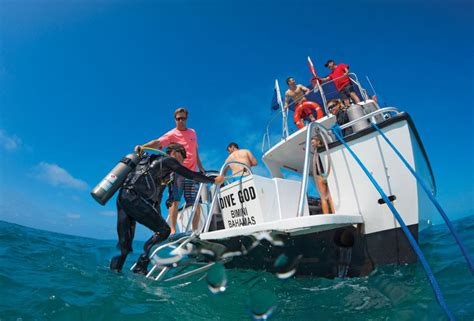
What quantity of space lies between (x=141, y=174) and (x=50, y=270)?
2090 mm

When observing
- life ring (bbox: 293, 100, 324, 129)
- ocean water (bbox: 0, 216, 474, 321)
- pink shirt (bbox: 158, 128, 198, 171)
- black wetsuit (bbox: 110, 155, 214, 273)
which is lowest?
ocean water (bbox: 0, 216, 474, 321)

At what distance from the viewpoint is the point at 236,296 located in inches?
109

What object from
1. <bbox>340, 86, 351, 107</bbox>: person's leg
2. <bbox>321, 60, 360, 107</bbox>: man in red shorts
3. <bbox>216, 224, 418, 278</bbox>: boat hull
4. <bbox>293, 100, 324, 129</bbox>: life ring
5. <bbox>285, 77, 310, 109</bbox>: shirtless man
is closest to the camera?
<bbox>216, 224, 418, 278</bbox>: boat hull

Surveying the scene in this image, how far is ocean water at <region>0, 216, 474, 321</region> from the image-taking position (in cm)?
217

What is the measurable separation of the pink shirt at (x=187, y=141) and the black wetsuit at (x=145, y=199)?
130cm

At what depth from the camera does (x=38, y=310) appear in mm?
2201

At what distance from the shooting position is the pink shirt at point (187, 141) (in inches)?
189

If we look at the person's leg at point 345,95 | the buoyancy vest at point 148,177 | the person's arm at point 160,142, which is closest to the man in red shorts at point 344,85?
the person's leg at point 345,95

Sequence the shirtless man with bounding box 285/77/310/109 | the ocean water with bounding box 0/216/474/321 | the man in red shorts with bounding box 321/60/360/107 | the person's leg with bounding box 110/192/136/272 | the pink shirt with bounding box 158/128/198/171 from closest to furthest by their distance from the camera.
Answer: the ocean water with bounding box 0/216/474/321
the person's leg with bounding box 110/192/136/272
the pink shirt with bounding box 158/128/198/171
the man in red shorts with bounding box 321/60/360/107
the shirtless man with bounding box 285/77/310/109

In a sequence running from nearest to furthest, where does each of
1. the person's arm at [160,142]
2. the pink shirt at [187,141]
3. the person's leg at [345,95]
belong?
the person's arm at [160,142] < the pink shirt at [187,141] < the person's leg at [345,95]

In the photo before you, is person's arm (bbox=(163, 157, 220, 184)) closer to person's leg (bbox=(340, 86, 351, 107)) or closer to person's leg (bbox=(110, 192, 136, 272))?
person's leg (bbox=(110, 192, 136, 272))

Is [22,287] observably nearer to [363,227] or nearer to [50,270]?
[50,270]

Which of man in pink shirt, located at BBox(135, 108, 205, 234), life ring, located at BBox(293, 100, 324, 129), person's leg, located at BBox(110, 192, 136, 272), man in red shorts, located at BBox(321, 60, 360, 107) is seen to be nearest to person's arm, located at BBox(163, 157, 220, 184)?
person's leg, located at BBox(110, 192, 136, 272)

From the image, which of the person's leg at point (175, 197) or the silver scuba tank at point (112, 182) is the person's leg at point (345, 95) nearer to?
the person's leg at point (175, 197)
